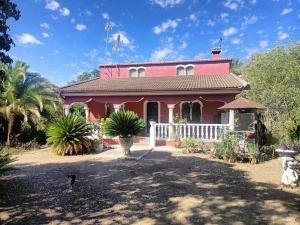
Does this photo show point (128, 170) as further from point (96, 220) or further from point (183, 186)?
point (96, 220)

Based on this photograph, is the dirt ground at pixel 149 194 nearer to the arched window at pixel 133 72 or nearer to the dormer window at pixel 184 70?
the dormer window at pixel 184 70

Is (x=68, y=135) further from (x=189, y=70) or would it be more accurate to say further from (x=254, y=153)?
(x=189, y=70)

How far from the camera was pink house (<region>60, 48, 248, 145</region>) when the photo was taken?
15.7 m

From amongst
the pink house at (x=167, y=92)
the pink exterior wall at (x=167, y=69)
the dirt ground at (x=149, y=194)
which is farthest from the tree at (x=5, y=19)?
the pink exterior wall at (x=167, y=69)

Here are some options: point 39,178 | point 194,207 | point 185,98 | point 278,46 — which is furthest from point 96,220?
point 278,46

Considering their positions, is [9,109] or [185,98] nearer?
[9,109]

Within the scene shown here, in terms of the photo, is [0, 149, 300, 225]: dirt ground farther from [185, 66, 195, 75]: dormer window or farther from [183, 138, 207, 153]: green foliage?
[185, 66, 195, 75]: dormer window

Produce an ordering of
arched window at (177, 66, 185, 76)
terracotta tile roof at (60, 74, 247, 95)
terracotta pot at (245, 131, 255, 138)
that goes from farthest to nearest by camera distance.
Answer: arched window at (177, 66, 185, 76), terracotta tile roof at (60, 74, 247, 95), terracotta pot at (245, 131, 255, 138)

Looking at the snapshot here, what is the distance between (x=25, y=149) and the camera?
14.4 metres

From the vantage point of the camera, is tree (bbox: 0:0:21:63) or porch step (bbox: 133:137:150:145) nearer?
tree (bbox: 0:0:21:63)

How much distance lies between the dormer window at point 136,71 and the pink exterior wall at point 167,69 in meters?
0.28

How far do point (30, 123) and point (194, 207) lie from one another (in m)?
12.7


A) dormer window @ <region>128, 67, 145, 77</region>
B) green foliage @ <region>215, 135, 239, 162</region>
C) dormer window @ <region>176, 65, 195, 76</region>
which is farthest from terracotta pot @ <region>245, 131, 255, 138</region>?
dormer window @ <region>128, 67, 145, 77</region>

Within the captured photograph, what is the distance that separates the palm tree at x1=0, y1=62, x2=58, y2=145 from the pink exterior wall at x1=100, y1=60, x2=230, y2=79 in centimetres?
707
